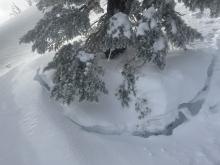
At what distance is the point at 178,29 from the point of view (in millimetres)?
6820

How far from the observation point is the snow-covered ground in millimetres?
5879

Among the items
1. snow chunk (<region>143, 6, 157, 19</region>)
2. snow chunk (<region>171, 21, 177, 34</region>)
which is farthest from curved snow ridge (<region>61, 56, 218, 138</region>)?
snow chunk (<region>143, 6, 157, 19</region>)

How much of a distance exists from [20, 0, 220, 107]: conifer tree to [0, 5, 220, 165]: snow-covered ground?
433 mm

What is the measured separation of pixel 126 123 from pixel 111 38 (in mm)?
1647

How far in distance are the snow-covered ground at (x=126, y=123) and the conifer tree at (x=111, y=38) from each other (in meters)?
0.43

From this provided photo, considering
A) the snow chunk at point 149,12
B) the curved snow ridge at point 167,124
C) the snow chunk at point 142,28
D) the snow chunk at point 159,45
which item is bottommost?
the curved snow ridge at point 167,124

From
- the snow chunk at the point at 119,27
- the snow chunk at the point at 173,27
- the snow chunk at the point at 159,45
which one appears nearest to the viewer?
the snow chunk at the point at 159,45

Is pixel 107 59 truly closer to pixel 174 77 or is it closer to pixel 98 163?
pixel 174 77

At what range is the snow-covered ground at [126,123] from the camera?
5.88m

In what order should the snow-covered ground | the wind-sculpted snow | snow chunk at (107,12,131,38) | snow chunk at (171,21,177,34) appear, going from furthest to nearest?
snow chunk at (171,21,177,34), the wind-sculpted snow, snow chunk at (107,12,131,38), the snow-covered ground

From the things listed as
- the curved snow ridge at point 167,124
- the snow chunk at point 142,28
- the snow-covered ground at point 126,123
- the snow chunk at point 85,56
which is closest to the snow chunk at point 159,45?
the snow chunk at point 142,28

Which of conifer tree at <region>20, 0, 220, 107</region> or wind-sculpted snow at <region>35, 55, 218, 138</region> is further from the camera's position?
wind-sculpted snow at <region>35, 55, 218, 138</region>

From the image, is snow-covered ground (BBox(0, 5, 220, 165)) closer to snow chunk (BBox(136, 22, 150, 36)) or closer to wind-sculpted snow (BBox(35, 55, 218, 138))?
wind-sculpted snow (BBox(35, 55, 218, 138))

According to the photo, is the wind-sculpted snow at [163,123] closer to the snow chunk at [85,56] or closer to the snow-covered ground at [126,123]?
the snow-covered ground at [126,123]
